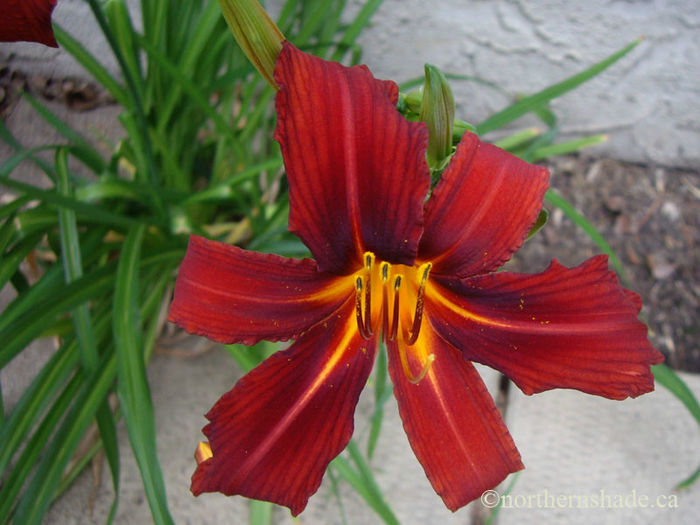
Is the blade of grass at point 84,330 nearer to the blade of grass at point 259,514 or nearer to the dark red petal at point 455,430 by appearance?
the blade of grass at point 259,514

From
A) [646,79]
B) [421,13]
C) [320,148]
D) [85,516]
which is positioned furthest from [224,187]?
[646,79]

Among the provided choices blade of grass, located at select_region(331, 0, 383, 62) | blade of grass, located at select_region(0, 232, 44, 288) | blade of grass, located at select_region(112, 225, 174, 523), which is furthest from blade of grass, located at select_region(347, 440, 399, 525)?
blade of grass, located at select_region(331, 0, 383, 62)

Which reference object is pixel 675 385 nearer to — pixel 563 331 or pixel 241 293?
pixel 563 331

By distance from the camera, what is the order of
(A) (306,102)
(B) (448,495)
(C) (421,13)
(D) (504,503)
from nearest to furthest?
(A) (306,102)
(B) (448,495)
(D) (504,503)
(C) (421,13)

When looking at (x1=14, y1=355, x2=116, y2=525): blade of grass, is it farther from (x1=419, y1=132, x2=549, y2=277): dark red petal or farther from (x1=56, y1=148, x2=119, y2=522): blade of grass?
(x1=419, y1=132, x2=549, y2=277): dark red petal

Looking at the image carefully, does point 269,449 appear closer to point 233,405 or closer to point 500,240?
point 233,405

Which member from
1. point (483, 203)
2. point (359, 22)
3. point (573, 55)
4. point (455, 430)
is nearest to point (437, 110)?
point (483, 203)
